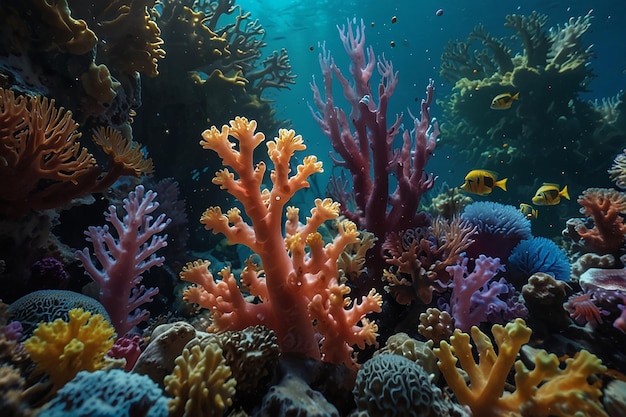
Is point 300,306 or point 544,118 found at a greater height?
point 544,118

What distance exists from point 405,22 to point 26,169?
137ft

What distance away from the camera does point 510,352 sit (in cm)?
169

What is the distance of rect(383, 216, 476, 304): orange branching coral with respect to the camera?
3.12m

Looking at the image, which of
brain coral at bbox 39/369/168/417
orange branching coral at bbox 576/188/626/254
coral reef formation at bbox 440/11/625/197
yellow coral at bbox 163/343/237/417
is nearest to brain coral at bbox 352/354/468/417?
yellow coral at bbox 163/343/237/417

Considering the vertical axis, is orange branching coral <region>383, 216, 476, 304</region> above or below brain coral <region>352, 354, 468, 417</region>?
above

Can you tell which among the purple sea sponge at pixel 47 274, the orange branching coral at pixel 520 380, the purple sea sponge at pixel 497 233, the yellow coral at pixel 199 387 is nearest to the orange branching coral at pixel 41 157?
the purple sea sponge at pixel 47 274

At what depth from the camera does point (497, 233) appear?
3805 mm

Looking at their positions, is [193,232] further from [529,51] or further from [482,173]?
[529,51]

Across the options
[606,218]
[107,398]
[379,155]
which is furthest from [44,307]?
[606,218]

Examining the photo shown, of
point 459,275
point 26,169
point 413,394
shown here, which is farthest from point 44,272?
point 459,275

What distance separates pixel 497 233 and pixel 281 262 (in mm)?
2811

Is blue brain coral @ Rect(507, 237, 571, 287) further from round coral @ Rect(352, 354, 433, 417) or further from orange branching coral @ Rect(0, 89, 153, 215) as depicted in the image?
orange branching coral @ Rect(0, 89, 153, 215)

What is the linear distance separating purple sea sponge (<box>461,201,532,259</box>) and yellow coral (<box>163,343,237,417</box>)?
315 centimetres

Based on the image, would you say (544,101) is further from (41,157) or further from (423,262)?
(41,157)
